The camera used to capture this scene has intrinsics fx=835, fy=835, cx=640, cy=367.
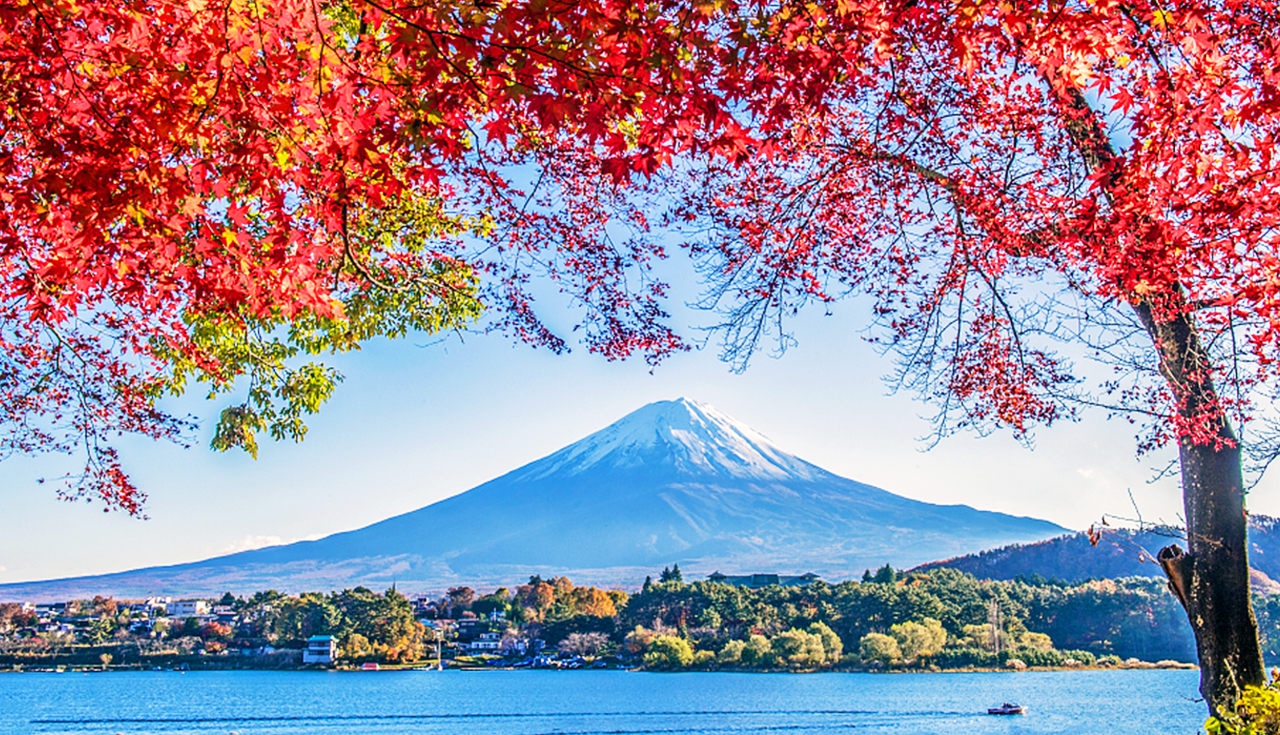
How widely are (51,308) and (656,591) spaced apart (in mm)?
63943

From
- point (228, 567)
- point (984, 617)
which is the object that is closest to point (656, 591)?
point (984, 617)

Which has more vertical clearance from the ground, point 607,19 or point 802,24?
point 802,24

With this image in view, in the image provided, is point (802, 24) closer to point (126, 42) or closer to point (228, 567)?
point (126, 42)

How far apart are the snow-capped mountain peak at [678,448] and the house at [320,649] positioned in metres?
88.1

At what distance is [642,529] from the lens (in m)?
158

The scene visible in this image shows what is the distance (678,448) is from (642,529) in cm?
1853

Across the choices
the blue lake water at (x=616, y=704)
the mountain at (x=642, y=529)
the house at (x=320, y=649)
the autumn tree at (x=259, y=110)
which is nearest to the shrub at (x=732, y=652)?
the blue lake water at (x=616, y=704)

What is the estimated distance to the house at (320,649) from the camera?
73500 millimetres

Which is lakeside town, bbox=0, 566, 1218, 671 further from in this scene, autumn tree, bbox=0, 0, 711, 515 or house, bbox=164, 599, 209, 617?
autumn tree, bbox=0, 0, 711, 515

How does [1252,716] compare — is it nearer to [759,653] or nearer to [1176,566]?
[1176,566]

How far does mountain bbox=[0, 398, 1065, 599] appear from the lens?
148m

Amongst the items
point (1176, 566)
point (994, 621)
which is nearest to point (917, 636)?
point (994, 621)

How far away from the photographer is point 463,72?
7.89ft

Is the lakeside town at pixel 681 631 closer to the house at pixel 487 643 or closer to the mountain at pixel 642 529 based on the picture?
the house at pixel 487 643
